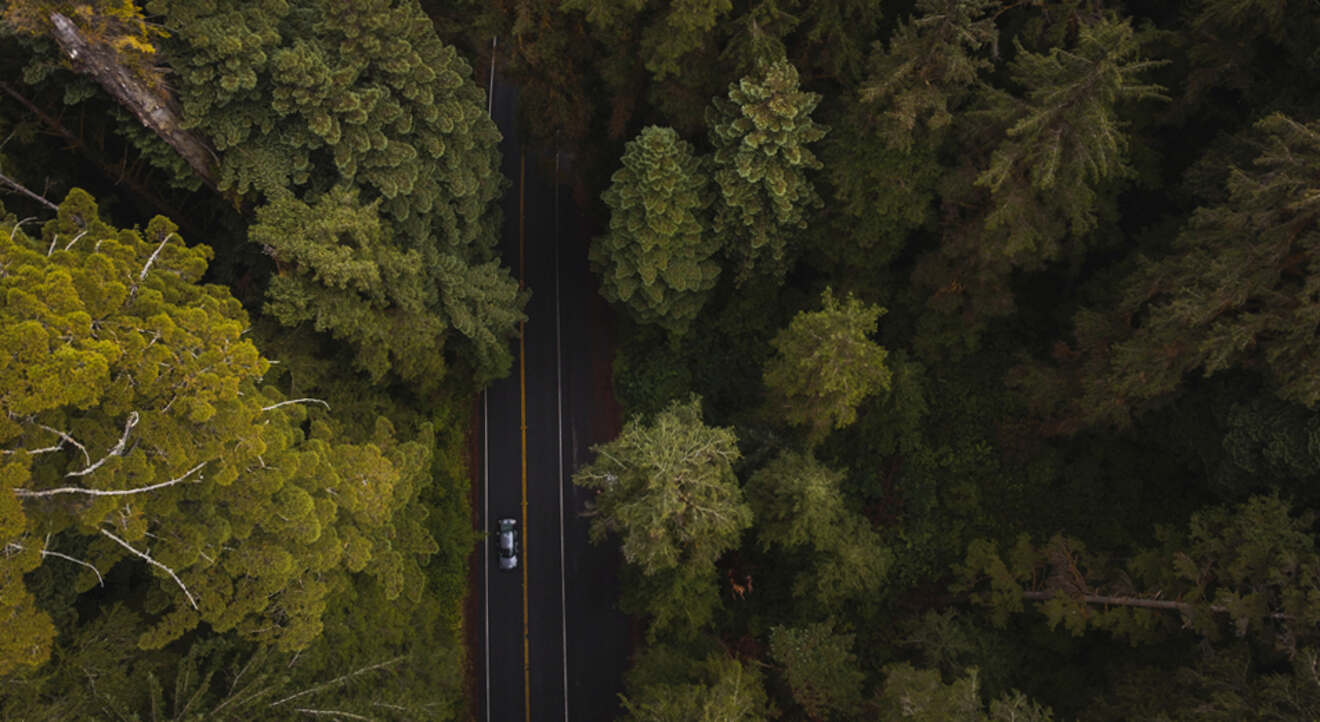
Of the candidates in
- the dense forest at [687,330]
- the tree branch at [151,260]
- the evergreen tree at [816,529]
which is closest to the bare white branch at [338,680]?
the dense forest at [687,330]

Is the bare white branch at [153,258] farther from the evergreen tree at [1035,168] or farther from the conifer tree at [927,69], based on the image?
the evergreen tree at [1035,168]

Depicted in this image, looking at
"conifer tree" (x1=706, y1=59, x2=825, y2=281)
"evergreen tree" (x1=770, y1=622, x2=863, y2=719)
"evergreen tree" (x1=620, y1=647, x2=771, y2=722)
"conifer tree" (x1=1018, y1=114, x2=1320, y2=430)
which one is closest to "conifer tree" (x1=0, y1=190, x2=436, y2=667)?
"evergreen tree" (x1=620, y1=647, x2=771, y2=722)

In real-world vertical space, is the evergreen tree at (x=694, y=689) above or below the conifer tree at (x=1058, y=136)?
below

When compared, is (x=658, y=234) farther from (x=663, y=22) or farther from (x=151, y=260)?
(x=151, y=260)

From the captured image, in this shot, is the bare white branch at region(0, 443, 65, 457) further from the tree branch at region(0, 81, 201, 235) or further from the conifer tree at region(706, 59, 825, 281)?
the conifer tree at region(706, 59, 825, 281)

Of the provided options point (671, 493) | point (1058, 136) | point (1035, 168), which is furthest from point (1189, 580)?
point (671, 493)

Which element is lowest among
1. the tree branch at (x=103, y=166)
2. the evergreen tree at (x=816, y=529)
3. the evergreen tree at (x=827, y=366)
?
the evergreen tree at (x=816, y=529)
